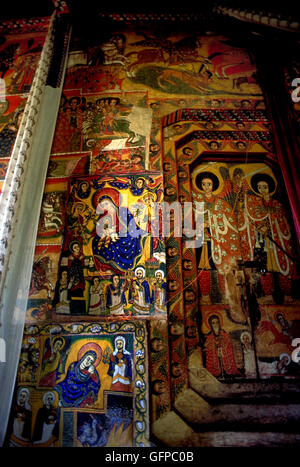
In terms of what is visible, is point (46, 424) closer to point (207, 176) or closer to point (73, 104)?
point (207, 176)

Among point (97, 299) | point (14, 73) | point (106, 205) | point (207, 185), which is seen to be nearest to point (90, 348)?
point (97, 299)

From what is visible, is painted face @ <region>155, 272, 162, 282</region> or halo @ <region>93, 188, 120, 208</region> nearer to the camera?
painted face @ <region>155, 272, 162, 282</region>

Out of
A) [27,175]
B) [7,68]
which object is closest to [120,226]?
[27,175]

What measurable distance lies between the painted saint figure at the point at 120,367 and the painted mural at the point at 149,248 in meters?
0.01

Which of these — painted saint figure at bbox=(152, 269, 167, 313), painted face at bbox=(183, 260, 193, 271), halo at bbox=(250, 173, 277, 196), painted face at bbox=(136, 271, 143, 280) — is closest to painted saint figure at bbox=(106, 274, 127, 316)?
painted face at bbox=(136, 271, 143, 280)

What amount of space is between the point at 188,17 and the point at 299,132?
2.86m

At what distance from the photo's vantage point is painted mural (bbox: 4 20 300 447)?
125 inches

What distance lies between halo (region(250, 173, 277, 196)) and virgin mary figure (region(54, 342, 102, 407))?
2984 millimetres

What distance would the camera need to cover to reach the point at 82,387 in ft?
10.4

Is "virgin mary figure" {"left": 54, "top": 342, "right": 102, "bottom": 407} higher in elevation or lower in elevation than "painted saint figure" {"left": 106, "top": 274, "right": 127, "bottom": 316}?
lower

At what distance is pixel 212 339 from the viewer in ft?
11.7

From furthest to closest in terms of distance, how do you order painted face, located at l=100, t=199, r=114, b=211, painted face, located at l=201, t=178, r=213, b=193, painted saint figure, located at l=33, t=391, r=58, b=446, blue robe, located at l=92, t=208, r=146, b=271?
painted face, located at l=201, t=178, r=213, b=193
painted face, located at l=100, t=199, r=114, b=211
blue robe, located at l=92, t=208, r=146, b=271
painted saint figure, located at l=33, t=391, r=58, b=446

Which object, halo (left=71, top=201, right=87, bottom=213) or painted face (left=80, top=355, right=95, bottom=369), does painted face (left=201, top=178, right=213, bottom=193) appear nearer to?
halo (left=71, top=201, right=87, bottom=213)

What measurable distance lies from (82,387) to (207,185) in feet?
9.78
